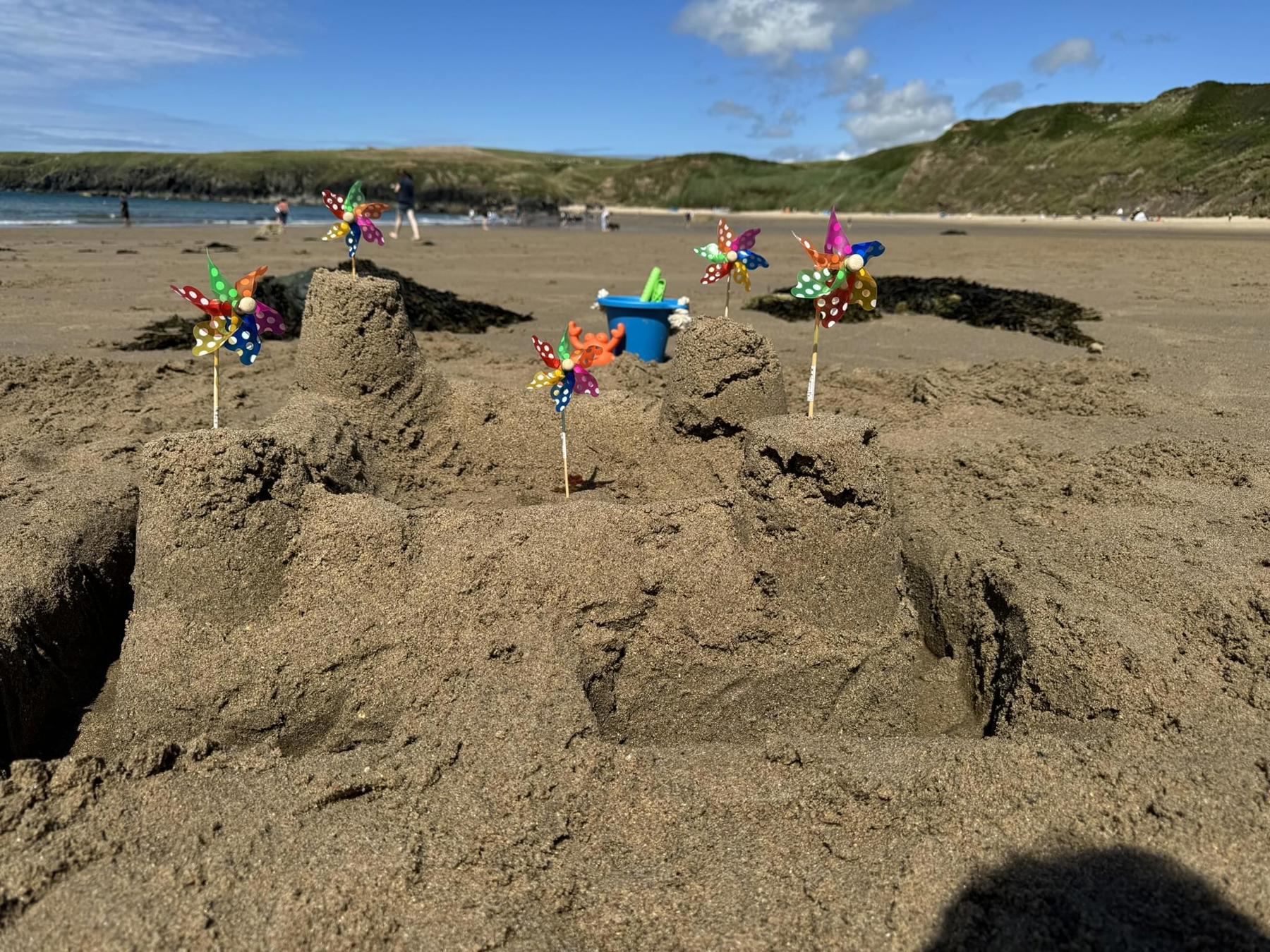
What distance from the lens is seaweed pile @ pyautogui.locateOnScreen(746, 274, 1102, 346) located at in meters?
9.45

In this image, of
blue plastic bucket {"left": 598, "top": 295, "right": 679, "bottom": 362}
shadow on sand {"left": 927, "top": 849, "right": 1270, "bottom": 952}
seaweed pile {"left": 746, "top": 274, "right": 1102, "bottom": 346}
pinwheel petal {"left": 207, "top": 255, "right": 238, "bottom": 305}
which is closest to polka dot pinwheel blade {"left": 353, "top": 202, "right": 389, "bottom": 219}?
pinwheel petal {"left": 207, "top": 255, "right": 238, "bottom": 305}

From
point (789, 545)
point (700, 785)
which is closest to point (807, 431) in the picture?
point (789, 545)

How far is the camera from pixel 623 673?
3.00m

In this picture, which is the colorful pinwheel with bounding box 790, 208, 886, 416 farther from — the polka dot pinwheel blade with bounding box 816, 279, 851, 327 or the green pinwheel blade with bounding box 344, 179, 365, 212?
the green pinwheel blade with bounding box 344, 179, 365, 212

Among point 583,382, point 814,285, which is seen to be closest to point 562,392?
point 583,382

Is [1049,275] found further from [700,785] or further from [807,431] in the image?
[700,785]

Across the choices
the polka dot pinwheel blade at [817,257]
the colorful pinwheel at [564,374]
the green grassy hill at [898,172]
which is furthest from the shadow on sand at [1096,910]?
the green grassy hill at [898,172]

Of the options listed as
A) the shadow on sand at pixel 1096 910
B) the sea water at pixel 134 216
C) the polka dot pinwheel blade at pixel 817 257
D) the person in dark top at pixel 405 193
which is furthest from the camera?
the sea water at pixel 134 216

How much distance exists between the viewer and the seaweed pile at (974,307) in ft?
31.0

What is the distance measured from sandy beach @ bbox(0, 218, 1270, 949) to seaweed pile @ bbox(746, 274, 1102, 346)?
420 centimetres

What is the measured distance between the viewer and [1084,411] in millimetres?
5980

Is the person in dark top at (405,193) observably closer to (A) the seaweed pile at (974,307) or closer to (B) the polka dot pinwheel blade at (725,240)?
(A) the seaweed pile at (974,307)

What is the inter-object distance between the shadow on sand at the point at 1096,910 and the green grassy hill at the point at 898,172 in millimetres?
38590

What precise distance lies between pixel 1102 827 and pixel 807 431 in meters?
1.58
